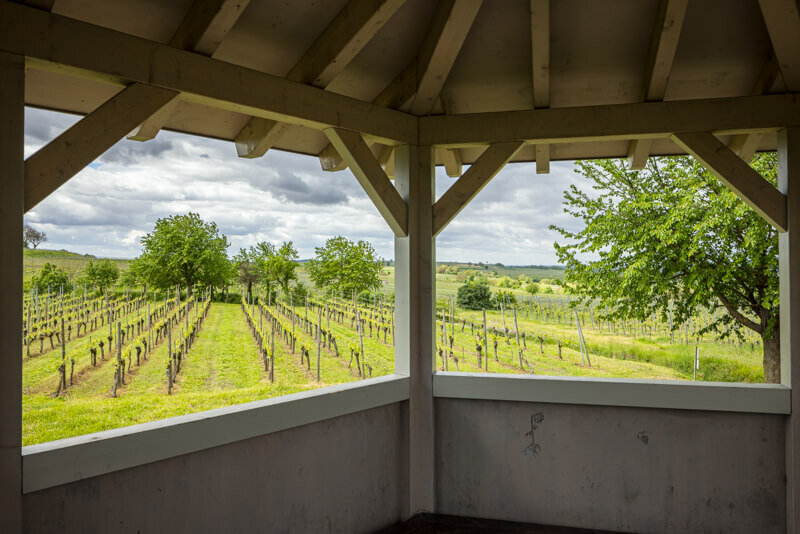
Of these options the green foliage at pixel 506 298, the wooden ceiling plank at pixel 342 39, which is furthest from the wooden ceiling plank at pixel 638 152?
the green foliage at pixel 506 298

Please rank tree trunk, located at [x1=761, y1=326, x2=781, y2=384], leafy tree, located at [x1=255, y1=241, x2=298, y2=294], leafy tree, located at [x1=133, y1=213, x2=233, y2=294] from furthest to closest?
leafy tree, located at [x1=255, y1=241, x2=298, y2=294] < leafy tree, located at [x1=133, y1=213, x2=233, y2=294] < tree trunk, located at [x1=761, y1=326, x2=781, y2=384]

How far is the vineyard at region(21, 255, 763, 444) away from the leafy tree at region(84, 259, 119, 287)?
26cm

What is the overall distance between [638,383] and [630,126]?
1.39m

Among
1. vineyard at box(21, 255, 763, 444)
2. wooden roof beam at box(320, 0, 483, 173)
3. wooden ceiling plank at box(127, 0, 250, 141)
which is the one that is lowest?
vineyard at box(21, 255, 763, 444)

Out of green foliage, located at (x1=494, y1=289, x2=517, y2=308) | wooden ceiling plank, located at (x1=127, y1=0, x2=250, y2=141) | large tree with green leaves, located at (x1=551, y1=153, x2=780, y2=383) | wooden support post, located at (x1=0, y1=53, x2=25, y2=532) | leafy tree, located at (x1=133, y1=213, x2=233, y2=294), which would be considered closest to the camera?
wooden support post, located at (x1=0, y1=53, x2=25, y2=532)

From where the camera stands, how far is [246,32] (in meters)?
2.29

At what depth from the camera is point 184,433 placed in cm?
192

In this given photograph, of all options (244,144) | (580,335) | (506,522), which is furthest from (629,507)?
(580,335)

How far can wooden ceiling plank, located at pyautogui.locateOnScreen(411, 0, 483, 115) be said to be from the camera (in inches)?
91.3

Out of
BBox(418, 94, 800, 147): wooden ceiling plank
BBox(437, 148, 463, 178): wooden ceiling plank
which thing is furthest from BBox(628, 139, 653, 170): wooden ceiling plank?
BBox(437, 148, 463, 178): wooden ceiling plank

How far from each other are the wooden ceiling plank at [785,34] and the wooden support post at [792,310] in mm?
275

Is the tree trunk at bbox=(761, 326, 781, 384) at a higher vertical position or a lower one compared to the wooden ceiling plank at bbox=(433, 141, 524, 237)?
lower

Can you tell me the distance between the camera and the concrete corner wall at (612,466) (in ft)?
8.28

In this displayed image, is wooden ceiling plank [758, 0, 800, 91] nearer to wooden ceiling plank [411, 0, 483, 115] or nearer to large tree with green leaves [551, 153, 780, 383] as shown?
wooden ceiling plank [411, 0, 483, 115]
